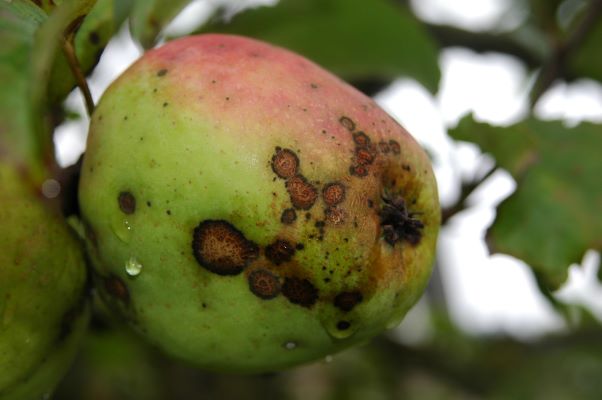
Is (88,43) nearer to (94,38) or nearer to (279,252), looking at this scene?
(94,38)

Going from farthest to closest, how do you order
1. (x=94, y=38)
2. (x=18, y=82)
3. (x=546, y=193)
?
(x=546, y=193), (x=94, y=38), (x=18, y=82)

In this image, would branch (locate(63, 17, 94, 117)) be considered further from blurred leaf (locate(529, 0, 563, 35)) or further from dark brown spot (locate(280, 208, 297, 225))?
blurred leaf (locate(529, 0, 563, 35))

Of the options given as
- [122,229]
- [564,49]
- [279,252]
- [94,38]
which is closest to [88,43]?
[94,38]

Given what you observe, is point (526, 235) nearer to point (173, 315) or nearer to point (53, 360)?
point (173, 315)

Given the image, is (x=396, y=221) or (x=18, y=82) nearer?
(x=18, y=82)

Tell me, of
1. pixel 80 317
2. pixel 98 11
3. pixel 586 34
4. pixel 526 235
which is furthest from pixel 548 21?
pixel 80 317

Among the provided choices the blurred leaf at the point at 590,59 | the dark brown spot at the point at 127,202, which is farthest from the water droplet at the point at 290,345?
the blurred leaf at the point at 590,59

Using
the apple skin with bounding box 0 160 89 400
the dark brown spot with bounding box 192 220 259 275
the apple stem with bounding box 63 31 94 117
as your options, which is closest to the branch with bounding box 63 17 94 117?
the apple stem with bounding box 63 31 94 117
